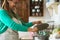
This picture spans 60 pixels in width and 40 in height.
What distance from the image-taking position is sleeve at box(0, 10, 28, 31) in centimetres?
159

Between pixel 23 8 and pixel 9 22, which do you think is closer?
pixel 9 22

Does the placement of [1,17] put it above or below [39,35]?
above

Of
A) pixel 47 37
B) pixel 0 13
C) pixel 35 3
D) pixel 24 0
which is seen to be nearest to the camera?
pixel 0 13

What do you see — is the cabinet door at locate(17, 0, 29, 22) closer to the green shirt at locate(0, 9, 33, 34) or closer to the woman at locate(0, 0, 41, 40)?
the woman at locate(0, 0, 41, 40)

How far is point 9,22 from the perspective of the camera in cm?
160

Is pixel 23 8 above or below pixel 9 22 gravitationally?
below

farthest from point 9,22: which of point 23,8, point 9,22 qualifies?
point 23,8

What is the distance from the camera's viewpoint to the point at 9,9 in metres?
1.80

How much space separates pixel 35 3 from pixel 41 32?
1.60 metres

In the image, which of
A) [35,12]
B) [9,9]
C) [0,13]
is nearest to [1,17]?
[0,13]

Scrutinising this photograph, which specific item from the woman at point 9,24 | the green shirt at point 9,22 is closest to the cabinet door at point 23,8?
the woman at point 9,24

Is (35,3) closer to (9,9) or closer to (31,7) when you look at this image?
(31,7)

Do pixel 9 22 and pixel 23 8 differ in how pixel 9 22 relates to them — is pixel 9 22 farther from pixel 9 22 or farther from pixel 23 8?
pixel 23 8

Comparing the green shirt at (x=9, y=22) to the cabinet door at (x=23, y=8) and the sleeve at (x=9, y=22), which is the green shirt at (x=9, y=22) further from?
the cabinet door at (x=23, y=8)
